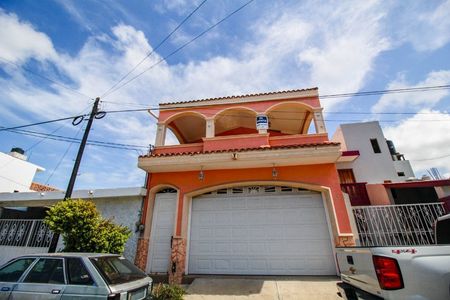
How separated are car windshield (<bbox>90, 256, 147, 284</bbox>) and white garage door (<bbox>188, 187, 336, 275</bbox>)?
342 centimetres

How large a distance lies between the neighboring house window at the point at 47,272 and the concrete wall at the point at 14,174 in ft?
49.7

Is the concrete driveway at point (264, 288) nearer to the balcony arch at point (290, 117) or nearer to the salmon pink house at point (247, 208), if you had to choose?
the salmon pink house at point (247, 208)

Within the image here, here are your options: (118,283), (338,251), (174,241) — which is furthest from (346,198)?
(118,283)

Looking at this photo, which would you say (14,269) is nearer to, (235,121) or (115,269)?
(115,269)

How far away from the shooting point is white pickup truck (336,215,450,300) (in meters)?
2.17

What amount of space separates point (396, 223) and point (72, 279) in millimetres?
9444

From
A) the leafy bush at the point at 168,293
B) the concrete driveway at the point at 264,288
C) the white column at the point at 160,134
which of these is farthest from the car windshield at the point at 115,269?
the white column at the point at 160,134

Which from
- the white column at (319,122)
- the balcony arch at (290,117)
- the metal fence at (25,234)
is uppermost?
the balcony arch at (290,117)

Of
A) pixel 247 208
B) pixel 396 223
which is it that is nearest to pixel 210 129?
pixel 247 208

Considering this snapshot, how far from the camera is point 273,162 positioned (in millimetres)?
7102

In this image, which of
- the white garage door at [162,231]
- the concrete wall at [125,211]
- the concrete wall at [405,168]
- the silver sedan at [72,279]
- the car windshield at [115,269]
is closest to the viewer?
the silver sedan at [72,279]

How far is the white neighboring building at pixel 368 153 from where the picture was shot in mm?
11328

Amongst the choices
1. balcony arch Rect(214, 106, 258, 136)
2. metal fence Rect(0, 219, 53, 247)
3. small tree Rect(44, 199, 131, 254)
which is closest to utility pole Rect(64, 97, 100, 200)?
small tree Rect(44, 199, 131, 254)

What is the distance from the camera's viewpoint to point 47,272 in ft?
11.8
